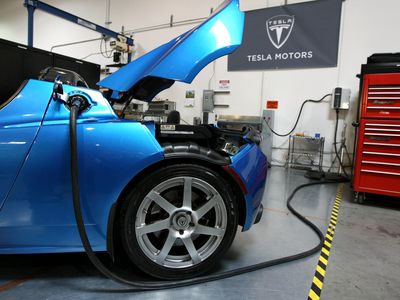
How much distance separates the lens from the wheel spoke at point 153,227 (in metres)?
1.24

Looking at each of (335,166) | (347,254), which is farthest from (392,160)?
(335,166)

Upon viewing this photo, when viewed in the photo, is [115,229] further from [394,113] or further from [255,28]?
[255,28]

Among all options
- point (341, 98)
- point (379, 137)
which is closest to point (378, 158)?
point (379, 137)

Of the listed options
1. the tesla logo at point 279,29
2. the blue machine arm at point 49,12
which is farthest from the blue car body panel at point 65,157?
the blue machine arm at point 49,12

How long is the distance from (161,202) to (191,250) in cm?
29

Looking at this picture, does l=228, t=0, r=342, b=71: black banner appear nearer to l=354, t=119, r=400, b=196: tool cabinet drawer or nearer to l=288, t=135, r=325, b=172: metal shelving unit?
l=288, t=135, r=325, b=172: metal shelving unit

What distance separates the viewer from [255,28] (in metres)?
5.71

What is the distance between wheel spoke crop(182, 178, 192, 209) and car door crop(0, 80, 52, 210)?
69 centimetres

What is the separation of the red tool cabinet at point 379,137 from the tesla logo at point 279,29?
2846mm

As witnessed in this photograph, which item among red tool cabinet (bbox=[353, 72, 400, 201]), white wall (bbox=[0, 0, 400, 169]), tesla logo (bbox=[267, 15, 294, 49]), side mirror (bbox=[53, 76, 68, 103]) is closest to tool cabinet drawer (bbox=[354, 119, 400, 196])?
red tool cabinet (bbox=[353, 72, 400, 201])

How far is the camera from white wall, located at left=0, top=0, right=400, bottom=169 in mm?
4676

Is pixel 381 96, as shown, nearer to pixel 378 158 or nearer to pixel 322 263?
pixel 378 158

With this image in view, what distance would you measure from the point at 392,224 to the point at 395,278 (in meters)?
1.09

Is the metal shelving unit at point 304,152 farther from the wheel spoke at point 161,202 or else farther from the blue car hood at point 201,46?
the wheel spoke at point 161,202
